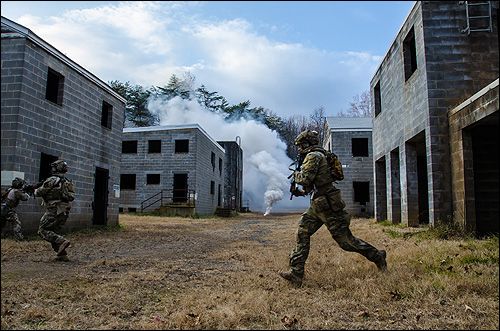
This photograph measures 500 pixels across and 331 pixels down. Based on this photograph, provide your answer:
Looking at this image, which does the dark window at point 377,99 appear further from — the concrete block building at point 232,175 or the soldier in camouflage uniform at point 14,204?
the concrete block building at point 232,175

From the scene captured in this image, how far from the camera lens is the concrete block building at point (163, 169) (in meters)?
25.3

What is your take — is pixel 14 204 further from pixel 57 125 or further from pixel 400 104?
pixel 400 104

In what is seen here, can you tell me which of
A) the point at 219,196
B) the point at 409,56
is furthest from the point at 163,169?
the point at 409,56

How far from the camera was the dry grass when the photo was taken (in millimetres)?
3635

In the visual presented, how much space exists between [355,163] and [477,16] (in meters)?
14.6

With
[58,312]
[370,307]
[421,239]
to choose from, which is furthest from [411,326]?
[421,239]

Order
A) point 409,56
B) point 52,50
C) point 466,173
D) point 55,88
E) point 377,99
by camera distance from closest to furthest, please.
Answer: point 466,173 → point 52,50 → point 409,56 → point 55,88 → point 377,99

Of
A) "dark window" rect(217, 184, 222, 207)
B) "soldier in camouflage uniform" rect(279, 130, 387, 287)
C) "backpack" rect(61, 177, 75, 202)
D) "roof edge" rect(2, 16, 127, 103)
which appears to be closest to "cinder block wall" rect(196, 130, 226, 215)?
"dark window" rect(217, 184, 222, 207)

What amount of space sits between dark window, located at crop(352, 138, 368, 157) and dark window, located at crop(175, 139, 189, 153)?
33.8ft

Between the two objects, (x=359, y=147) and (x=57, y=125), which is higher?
(x=359, y=147)

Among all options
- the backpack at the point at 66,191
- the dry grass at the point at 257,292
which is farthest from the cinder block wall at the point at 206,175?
the dry grass at the point at 257,292

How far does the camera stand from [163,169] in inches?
1016

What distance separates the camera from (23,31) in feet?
33.4

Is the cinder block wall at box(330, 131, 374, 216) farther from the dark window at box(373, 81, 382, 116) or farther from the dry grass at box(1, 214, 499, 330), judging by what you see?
the dry grass at box(1, 214, 499, 330)
